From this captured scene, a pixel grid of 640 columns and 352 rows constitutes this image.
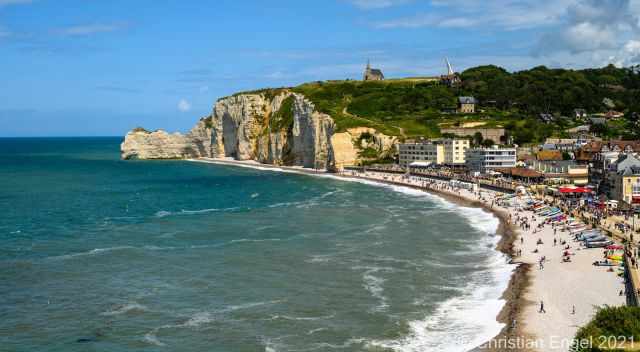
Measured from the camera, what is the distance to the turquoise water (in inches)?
1286

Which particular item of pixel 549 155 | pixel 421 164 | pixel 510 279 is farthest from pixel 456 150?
pixel 510 279

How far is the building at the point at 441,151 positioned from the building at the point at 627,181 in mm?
44979

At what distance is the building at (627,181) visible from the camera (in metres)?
68.4

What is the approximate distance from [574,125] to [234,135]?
3536 inches

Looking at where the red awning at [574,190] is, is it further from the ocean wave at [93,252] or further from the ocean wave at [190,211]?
the ocean wave at [93,252]

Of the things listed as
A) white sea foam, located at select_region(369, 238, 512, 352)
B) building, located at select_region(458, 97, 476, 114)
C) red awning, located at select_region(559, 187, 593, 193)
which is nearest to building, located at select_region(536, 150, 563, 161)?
red awning, located at select_region(559, 187, 593, 193)

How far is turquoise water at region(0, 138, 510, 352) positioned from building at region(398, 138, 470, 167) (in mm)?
35436

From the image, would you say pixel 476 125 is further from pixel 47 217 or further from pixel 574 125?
pixel 47 217

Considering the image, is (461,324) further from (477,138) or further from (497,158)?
(477,138)

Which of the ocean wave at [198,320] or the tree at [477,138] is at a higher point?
the tree at [477,138]

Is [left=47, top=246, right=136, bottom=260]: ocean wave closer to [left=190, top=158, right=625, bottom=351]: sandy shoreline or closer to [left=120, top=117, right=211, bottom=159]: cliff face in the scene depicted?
[left=190, top=158, right=625, bottom=351]: sandy shoreline

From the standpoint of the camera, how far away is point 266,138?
165375 millimetres

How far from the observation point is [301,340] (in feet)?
104

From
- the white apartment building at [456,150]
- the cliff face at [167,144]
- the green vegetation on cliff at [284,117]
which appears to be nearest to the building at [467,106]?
the white apartment building at [456,150]
